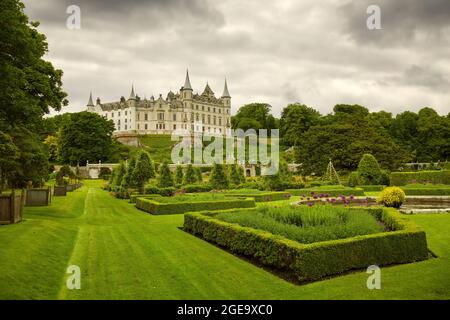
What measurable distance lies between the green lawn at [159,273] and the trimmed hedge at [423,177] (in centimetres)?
2542

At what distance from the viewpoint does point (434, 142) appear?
69812mm

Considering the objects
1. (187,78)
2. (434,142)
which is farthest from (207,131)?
(434,142)

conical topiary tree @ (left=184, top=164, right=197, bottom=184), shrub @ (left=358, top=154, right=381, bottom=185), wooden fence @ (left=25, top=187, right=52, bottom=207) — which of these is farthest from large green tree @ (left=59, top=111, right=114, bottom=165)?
wooden fence @ (left=25, top=187, right=52, bottom=207)

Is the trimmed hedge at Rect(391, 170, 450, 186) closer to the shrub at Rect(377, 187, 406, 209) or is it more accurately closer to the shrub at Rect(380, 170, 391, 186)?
the shrub at Rect(380, 170, 391, 186)

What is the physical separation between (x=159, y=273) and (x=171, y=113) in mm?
112103

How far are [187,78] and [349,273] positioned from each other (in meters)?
119

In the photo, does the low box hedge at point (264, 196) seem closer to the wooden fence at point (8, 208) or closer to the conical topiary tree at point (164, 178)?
the conical topiary tree at point (164, 178)

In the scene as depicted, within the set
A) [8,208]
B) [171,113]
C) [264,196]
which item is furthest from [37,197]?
[171,113]

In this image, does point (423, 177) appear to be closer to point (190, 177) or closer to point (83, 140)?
point (190, 177)

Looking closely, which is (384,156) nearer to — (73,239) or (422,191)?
(422,191)

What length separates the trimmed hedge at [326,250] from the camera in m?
7.77

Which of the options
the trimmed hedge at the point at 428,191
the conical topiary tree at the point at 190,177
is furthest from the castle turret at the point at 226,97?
the trimmed hedge at the point at 428,191

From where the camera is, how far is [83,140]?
72875 mm
